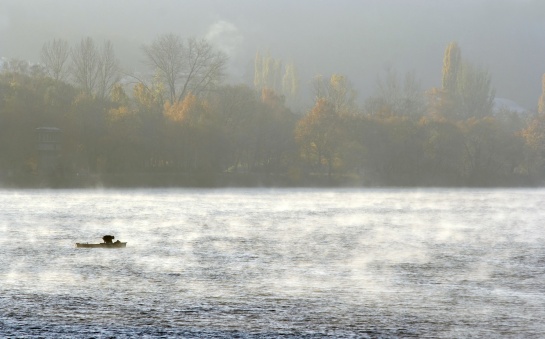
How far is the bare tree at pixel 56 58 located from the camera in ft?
502

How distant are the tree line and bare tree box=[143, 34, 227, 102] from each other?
0.19 m

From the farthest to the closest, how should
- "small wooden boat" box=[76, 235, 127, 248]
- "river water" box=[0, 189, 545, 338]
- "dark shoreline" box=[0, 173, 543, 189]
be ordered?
"dark shoreline" box=[0, 173, 543, 189]
"small wooden boat" box=[76, 235, 127, 248]
"river water" box=[0, 189, 545, 338]

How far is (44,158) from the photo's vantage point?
12644 cm

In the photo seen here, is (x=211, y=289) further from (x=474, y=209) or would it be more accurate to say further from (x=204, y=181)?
(x=204, y=181)

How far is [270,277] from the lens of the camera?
2845 cm

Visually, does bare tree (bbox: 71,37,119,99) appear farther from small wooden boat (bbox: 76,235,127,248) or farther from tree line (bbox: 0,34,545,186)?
small wooden boat (bbox: 76,235,127,248)

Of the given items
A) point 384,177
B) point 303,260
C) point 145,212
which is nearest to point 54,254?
point 303,260

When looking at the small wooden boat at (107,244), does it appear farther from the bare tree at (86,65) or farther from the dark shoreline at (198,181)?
the bare tree at (86,65)

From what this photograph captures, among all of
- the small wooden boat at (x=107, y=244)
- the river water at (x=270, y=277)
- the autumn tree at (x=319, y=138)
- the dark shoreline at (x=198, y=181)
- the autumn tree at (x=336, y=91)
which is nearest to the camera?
the river water at (x=270, y=277)

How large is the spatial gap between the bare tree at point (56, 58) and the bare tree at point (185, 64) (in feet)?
45.6

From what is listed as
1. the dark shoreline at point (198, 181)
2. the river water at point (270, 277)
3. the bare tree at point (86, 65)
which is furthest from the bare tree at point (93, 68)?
the river water at point (270, 277)

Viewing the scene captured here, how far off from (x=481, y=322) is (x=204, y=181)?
108 meters

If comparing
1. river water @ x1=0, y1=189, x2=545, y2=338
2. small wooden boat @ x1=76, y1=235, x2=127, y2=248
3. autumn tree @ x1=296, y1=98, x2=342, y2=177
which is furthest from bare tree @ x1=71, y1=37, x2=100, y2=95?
small wooden boat @ x1=76, y1=235, x2=127, y2=248

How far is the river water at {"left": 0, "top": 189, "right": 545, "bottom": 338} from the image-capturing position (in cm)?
2092
